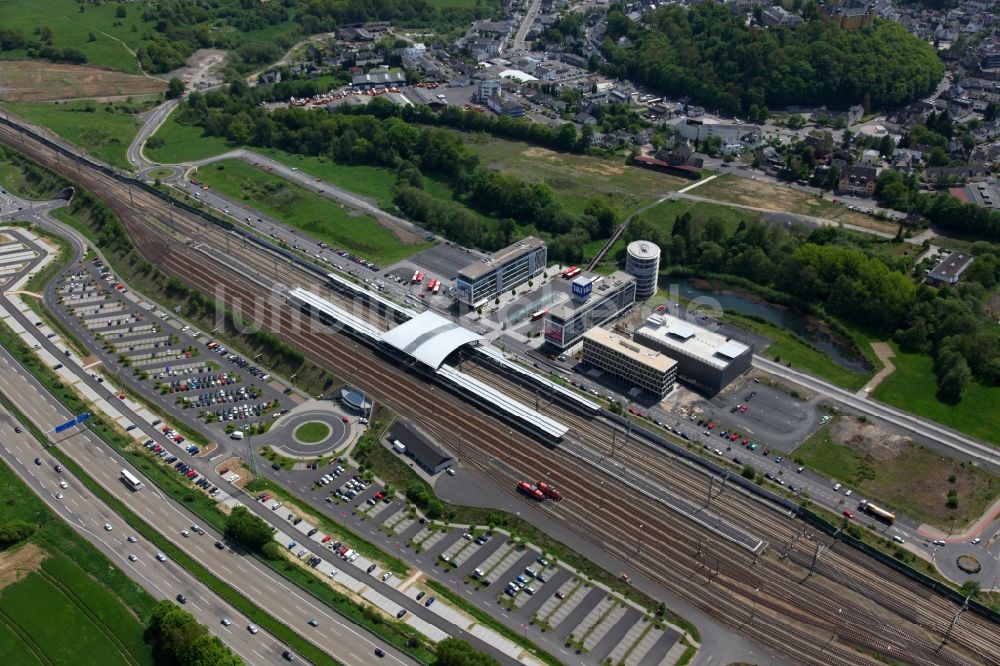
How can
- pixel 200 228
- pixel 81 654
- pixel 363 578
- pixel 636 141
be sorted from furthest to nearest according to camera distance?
pixel 636 141 < pixel 200 228 < pixel 363 578 < pixel 81 654

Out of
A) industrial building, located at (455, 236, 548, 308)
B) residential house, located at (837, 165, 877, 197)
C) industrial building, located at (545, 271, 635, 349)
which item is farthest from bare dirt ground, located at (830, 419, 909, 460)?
residential house, located at (837, 165, 877, 197)

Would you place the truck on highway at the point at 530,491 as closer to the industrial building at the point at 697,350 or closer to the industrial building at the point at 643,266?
the industrial building at the point at 697,350

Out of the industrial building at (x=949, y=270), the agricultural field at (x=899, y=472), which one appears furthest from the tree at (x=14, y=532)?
the industrial building at (x=949, y=270)

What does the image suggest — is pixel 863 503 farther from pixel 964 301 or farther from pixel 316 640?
pixel 316 640

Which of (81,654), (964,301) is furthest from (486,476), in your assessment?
(964,301)

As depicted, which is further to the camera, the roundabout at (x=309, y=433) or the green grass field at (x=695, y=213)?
the green grass field at (x=695, y=213)

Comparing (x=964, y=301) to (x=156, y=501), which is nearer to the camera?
(x=156, y=501)
